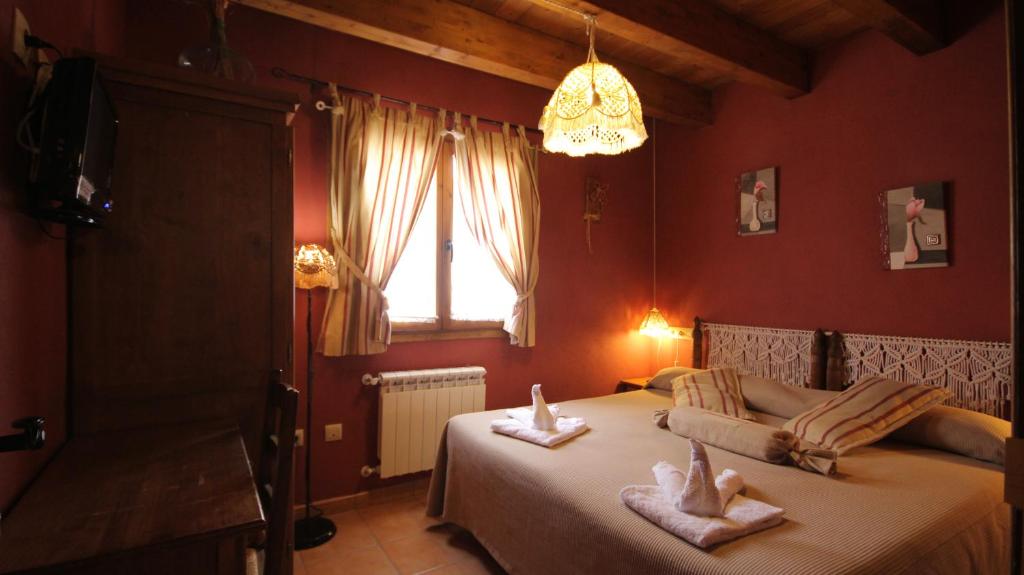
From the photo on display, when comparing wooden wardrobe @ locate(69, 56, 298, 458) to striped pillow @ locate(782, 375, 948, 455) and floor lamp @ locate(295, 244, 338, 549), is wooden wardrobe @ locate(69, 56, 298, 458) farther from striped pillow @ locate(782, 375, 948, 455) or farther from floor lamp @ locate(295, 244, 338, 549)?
striped pillow @ locate(782, 375, 948, 455)

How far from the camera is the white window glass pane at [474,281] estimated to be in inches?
129

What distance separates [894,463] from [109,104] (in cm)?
305

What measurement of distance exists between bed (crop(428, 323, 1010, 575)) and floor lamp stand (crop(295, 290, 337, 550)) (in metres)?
0.67

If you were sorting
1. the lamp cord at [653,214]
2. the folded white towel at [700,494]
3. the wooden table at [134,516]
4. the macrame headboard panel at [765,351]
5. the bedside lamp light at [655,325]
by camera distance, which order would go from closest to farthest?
the wooden table at [134,516] < the folded white towel at [700,494] < the macrame headboard panel at [765,351] < the bedside lamp light at [655,325] < the lamp cord at [653,214]

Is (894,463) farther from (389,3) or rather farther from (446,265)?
(389,3)

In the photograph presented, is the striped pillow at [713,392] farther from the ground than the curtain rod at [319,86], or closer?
closer

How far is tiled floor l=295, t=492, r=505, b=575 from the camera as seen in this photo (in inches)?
88.4

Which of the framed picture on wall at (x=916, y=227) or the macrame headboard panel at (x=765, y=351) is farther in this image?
the macrame headboard panel at (x=765, y=351)

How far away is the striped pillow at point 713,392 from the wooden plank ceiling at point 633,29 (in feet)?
6.07

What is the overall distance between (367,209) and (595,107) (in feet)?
5.03

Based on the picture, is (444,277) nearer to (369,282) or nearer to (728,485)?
(369,282)

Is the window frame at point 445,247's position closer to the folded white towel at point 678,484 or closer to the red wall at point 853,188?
the folded white towel at point 678,484

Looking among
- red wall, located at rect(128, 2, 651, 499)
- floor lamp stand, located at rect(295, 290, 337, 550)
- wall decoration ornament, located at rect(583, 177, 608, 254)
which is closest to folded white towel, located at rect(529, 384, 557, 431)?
red wall, located at rect(128, 2, 651, 499)

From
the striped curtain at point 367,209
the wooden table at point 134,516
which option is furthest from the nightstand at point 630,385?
the wooden table at point 134,516
